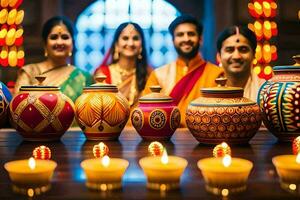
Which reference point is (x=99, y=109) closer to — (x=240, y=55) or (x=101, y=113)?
(x=101, y=113)

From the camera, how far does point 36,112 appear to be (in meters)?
1.17

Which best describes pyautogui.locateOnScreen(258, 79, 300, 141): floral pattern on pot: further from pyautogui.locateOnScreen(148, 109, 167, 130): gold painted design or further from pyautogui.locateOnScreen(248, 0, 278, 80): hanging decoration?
pyautogui.locateOnScreen(248, 0, 278, 80): hanging decoration

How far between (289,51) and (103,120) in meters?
2.93

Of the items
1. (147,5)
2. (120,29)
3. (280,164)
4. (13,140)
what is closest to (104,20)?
(147,5)

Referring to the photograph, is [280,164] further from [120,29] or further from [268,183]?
[120,29]

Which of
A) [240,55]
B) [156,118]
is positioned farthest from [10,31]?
[156,118]

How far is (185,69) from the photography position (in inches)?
98.0

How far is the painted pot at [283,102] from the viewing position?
1.10 meters

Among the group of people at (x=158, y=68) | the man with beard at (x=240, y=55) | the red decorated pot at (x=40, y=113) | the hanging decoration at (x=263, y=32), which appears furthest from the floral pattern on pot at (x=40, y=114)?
the hanging decoration at (x=263, y=32)

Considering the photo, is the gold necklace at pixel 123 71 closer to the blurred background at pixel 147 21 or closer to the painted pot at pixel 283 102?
the blurred background at pixel 147 21

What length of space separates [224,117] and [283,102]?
0.16 metres

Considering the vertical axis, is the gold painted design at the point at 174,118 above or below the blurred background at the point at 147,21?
below

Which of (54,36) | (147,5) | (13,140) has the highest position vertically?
→ (147,5)

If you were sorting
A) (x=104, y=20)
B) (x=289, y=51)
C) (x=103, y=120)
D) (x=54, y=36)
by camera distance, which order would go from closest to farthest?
(x=103, y=120)
(x=54, y=36)
(x=289, y=51)
(x=104, y=20)
